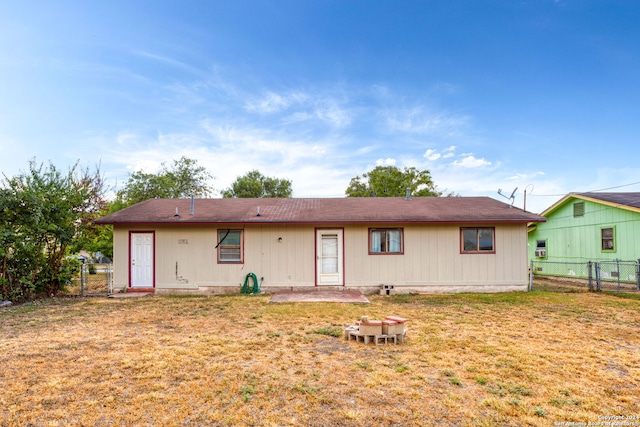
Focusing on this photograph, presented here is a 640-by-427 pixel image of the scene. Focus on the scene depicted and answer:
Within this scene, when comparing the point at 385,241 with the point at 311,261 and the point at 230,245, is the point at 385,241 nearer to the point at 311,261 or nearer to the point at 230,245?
the point at 311,261

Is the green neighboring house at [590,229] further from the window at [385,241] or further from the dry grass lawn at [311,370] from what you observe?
the window at [385,241]

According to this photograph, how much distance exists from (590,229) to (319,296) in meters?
12.3

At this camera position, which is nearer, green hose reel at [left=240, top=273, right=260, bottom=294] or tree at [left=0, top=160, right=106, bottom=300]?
tree at [left=0, top=160, right=106, bottom=300]

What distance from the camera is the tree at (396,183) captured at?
1297 inches

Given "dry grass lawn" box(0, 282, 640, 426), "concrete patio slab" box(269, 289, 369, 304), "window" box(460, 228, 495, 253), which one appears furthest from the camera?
"window" box(460, 228, 495, 253)

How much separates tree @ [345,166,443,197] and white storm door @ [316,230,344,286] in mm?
22068

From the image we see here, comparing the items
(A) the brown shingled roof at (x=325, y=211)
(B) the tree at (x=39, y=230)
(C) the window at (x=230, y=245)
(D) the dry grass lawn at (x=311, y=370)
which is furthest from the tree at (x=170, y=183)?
(D) the dry grass lawn at (x=311, y=370)

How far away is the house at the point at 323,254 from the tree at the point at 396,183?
2161cm

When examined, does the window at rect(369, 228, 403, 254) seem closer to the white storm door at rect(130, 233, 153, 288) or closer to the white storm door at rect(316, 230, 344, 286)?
the white storm door at rect(316, 230, 344, 286)

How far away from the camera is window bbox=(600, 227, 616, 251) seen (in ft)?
42.8

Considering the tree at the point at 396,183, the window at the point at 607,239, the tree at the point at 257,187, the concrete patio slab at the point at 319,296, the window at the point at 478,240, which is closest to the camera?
the concrete patio slab at the point at 319,296

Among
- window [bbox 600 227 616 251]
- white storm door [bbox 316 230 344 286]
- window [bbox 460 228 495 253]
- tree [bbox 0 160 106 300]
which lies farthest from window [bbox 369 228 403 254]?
tree [bbox 0 160 106 300]

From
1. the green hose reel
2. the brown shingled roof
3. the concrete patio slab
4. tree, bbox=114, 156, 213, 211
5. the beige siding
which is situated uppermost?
tree, bbox=114, 156, 213, 211

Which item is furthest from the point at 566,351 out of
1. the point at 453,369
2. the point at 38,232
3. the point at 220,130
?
the point at 220,130
